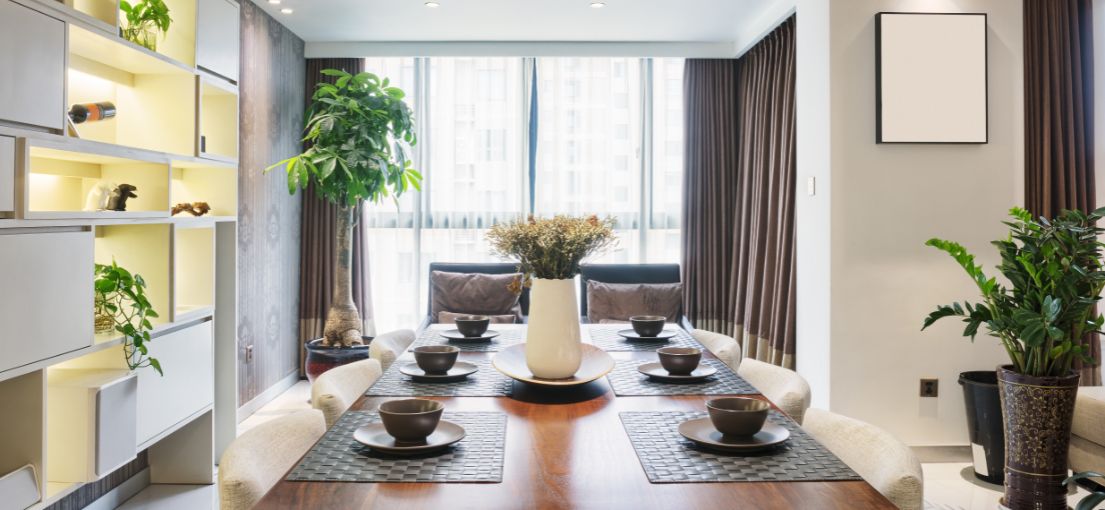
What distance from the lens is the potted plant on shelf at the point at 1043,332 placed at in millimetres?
2832

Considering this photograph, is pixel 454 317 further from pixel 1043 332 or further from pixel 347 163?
pixel 1043 332

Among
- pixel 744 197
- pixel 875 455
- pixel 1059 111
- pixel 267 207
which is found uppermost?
pixel 1059 111

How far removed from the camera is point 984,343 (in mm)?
3689

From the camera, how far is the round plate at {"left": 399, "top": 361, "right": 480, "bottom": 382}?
6.93ft

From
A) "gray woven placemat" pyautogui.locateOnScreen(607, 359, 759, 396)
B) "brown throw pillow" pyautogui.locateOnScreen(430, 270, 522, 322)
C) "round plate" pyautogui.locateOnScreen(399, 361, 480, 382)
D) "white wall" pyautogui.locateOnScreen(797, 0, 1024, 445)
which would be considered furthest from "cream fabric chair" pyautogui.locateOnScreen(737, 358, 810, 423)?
"brown throw pillow" pyautogui.locateOnScreen(430, 270, 522, 322)

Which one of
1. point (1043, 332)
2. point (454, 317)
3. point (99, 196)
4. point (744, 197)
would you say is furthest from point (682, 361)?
point (744, 197)

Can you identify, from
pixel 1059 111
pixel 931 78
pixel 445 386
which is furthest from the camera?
pixel 1059 111

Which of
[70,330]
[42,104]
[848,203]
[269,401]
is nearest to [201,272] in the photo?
[70,330]

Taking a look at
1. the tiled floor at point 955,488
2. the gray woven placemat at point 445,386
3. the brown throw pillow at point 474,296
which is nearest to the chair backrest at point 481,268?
the brown throw pillow at point 474,296

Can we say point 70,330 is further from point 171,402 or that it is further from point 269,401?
point 269,401

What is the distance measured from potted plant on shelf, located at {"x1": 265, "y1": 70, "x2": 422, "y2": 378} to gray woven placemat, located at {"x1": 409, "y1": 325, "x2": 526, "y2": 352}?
78.1 inches

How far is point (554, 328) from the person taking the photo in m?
1.98

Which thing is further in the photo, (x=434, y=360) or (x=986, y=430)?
(x=986, y=430)

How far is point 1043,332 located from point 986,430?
0.69 m
